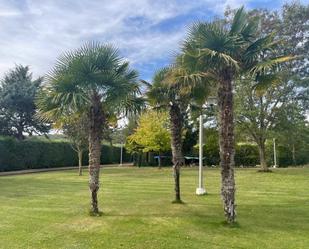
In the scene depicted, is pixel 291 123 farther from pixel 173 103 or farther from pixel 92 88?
pixel 92 88

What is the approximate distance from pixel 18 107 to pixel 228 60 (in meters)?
31.1

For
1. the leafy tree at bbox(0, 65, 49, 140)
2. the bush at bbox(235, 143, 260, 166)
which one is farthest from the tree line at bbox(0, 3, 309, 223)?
the leafy tree at bbox(0, 65, 49, 140)

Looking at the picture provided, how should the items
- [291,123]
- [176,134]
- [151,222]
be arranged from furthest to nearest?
[291,123]
[176,134]
[151,222]

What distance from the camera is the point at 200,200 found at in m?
12.2

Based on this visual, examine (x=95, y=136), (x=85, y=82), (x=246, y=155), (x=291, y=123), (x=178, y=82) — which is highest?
(x=291, y=123)

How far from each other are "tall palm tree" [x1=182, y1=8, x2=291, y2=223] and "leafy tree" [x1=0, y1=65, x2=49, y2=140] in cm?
2773

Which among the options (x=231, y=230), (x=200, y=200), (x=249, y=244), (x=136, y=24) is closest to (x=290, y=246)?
(x=249, y=244)

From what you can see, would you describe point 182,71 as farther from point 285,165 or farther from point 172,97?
point 285,165

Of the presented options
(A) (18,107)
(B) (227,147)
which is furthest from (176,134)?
(A) (18,107)

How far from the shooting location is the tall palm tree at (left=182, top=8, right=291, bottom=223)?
8.59 m

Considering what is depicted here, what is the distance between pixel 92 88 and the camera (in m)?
9.80

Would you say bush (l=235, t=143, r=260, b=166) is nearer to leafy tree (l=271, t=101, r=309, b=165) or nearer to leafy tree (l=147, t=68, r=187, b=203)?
leafy tree (l=271, t=101, r=309, b=165)

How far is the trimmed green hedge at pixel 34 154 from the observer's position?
28.1m

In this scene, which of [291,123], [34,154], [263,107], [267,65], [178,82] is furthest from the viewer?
[34,154]
